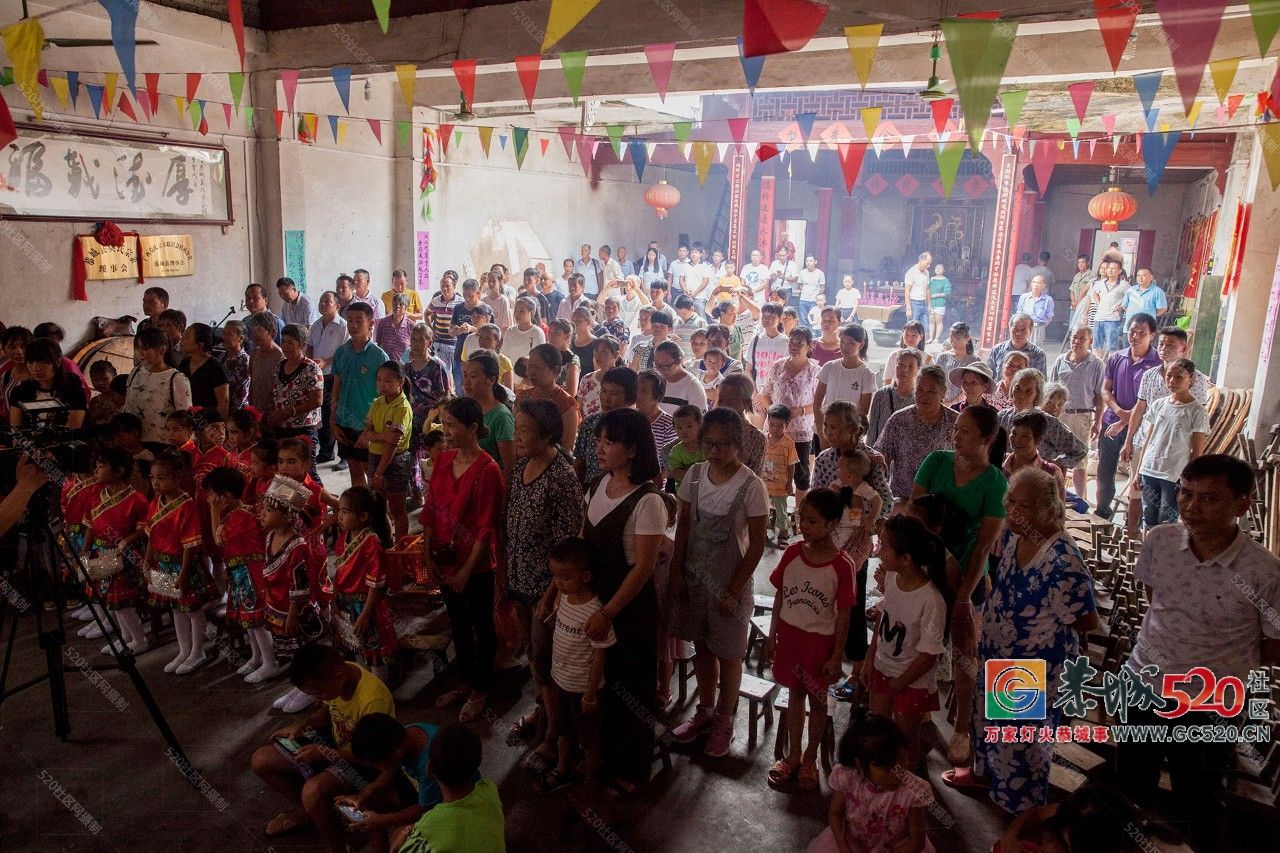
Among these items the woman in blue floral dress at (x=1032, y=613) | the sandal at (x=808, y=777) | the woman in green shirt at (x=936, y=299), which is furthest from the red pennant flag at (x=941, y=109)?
the woman in green shirt at (x=936, y=299)

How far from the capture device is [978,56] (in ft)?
14.0

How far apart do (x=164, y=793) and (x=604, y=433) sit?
7.80ft

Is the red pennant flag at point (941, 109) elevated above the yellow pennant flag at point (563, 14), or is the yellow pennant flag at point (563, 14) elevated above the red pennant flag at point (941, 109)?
the red pennant flag at point (941, 109)

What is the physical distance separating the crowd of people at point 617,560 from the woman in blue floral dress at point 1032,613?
11 millimetres

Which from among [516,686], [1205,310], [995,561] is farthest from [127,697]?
[1205,310]

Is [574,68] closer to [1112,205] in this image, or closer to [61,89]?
[61,89]

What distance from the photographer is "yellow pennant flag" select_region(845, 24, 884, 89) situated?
505 cm

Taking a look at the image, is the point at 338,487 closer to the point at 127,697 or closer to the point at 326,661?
the point at 127,697

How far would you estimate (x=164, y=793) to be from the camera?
357cm

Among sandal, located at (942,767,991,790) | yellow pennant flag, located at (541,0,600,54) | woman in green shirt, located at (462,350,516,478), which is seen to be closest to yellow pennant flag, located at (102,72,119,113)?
woman in green shirt, located at (462,350,516,478)

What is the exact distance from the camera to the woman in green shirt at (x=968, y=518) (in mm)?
3758

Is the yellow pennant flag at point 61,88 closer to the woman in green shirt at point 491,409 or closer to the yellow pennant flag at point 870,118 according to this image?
the woman in green shirt at point 491,409

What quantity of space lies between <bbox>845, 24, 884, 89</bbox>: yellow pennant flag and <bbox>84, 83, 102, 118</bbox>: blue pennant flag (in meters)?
6.71

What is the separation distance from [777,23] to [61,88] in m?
6.48
